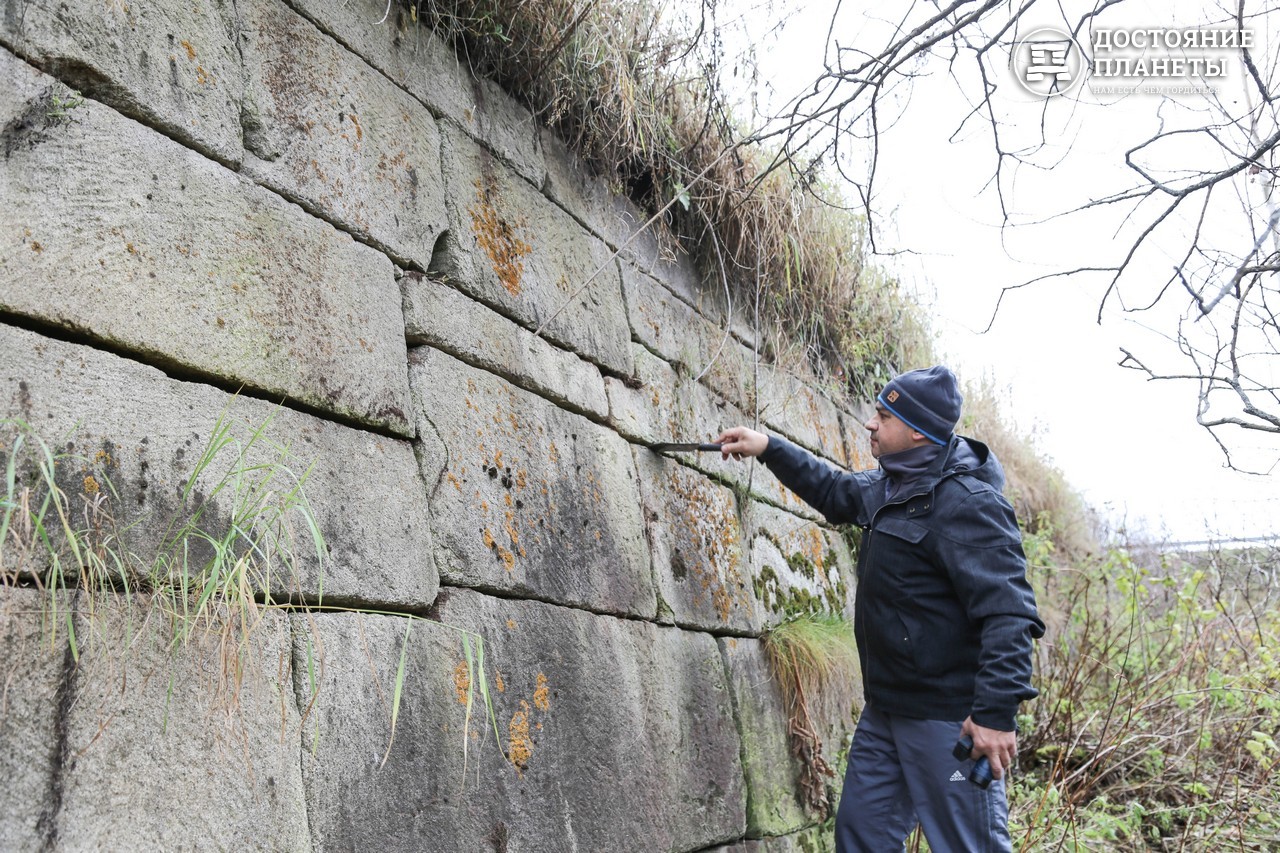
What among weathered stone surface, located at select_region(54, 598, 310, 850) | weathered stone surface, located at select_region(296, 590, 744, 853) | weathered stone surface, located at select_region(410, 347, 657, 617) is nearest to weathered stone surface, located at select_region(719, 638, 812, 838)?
weathered stone surface, located at select_region(296, 590, 744, 853)

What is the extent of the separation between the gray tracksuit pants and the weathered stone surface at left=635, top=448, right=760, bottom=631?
59 centimetres

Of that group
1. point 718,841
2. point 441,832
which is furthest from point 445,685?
point 718,841

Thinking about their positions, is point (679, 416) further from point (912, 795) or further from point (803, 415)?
point (912, 795)

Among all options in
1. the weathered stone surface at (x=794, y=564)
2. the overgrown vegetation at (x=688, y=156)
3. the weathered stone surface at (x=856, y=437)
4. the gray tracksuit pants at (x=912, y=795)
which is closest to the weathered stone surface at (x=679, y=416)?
the weathered stone surface at (x=794, y=564)

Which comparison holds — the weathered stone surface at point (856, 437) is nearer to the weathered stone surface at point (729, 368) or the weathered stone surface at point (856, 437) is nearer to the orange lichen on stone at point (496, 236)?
the weathered stone surface at point (729, 368)

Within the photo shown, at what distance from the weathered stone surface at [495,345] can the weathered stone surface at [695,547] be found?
0.35 m

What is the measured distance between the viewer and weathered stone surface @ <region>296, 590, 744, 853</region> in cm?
182

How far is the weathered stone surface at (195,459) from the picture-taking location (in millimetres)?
1503

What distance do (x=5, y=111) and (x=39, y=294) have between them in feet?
0.98

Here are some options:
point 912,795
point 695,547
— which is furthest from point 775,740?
point 695,547

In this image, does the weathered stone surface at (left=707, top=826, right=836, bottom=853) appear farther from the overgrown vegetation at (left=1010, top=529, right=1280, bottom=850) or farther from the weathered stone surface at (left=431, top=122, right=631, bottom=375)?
the weathered stone surface at (left=431, top=122, right=631, bottom=375)

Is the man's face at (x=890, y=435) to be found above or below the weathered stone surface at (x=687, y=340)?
below

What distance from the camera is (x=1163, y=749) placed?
190 inches

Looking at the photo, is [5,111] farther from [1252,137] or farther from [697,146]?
[1252,137]
